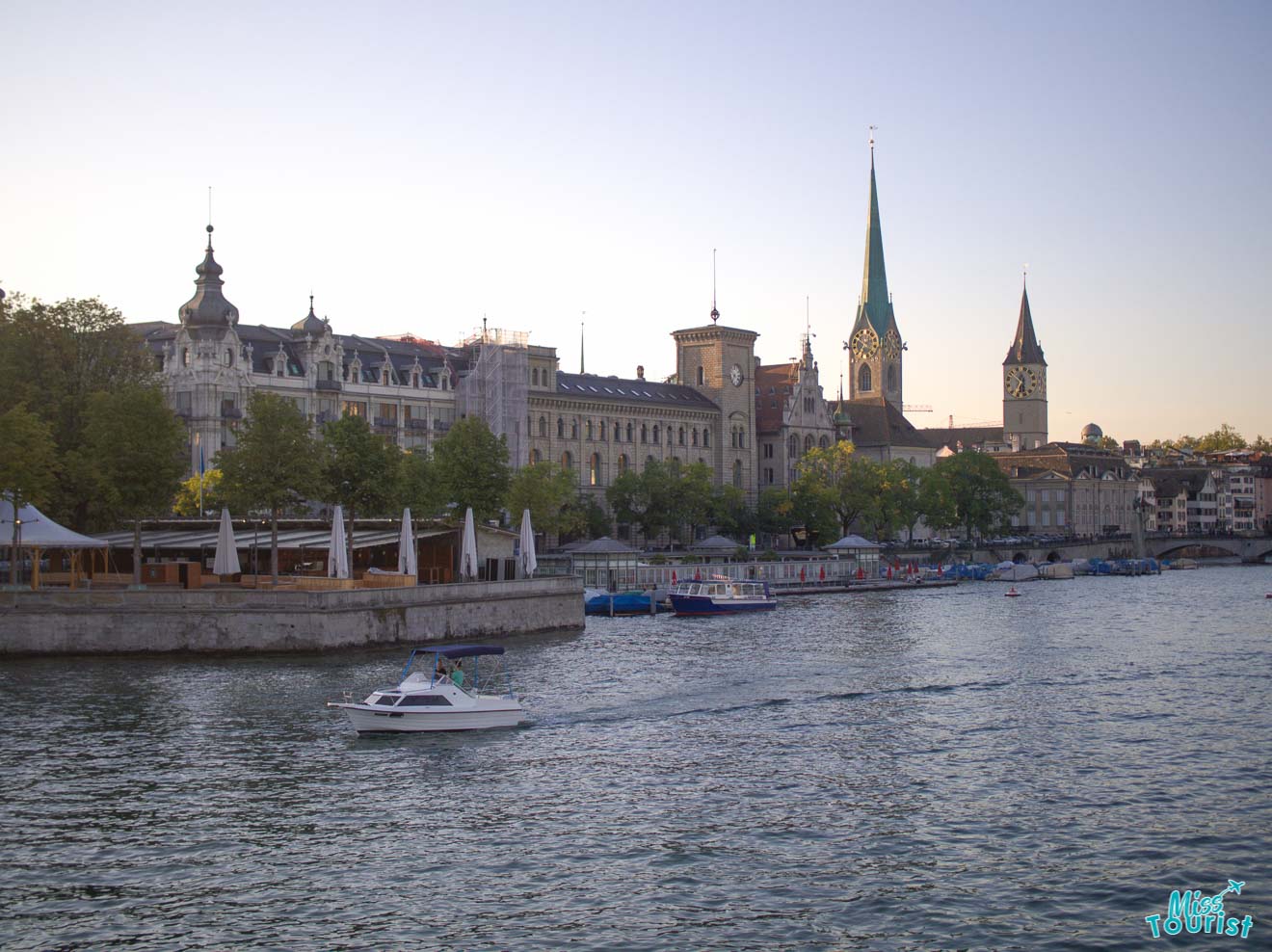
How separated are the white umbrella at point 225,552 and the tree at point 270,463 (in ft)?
14.4

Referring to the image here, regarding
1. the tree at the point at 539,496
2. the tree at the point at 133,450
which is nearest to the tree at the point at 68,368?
the tree at the point at 133,450

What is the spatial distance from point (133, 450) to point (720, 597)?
41503 millimetres

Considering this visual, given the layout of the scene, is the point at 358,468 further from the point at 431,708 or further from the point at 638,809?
the point at 638,809

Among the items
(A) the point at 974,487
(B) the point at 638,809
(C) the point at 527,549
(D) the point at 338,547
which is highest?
(A) the point at 974,487

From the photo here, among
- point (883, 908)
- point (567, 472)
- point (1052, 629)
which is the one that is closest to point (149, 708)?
point (883, 908)

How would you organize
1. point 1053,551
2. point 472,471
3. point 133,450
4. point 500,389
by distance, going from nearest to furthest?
point 133,450 → point 472,471 → point 500,389 → point 1053,551

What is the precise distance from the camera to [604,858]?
33344 millimetres

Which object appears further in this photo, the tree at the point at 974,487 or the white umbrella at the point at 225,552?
the tree at the point at 974,487

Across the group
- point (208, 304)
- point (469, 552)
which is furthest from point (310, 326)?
point (469, 552)

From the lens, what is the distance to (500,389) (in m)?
137

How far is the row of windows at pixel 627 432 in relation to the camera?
501 ft

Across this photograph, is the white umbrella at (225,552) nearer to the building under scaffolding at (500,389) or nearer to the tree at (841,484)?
the building under scaffolding at (500,389)

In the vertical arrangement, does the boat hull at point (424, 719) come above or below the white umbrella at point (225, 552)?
below

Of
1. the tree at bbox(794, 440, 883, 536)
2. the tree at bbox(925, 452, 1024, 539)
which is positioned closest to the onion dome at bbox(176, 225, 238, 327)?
the tree at bbox(794, 440, 883, 536)
